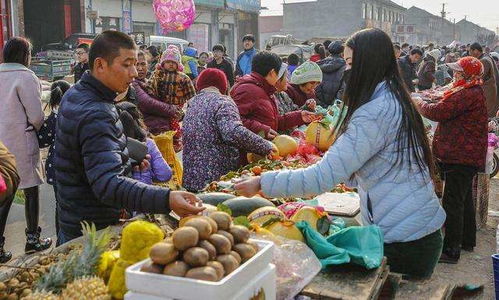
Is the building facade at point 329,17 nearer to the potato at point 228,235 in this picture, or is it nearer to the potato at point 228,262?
the potato at point 228,235

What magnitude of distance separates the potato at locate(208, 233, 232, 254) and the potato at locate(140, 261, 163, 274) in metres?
0.19

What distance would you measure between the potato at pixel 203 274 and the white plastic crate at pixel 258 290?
0.19ft

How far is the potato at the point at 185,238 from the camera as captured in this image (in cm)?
172

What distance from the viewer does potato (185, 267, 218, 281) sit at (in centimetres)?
161

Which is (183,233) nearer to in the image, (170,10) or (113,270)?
(113,270)

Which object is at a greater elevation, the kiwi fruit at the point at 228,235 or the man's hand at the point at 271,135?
the kiwi fruit at the point at 228,235

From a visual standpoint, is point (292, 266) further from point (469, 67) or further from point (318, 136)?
point (469, 67)

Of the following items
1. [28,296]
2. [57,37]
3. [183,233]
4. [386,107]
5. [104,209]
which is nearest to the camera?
[183,233]

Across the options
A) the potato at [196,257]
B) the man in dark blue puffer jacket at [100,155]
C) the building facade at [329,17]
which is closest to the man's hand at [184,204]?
the man in dark blue puffer jacket at [100,155]

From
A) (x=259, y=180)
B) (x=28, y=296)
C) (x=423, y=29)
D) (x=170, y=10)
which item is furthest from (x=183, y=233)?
(x=423, y=29)

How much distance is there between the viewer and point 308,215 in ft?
10.4

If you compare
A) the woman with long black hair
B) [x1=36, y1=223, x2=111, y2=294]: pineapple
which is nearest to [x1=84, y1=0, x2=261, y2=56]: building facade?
the woman with long black hair

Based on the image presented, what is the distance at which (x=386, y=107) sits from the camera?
2.59 meters

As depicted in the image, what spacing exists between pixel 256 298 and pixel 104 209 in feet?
4.33
